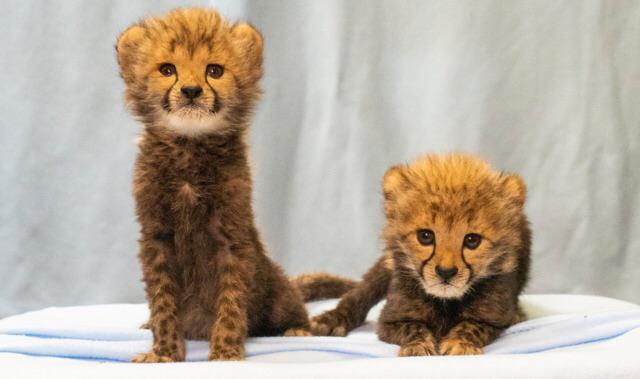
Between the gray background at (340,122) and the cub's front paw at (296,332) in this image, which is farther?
the gray background at (340,122)

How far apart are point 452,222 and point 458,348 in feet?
0.86

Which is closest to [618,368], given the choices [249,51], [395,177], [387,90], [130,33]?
[395,177]

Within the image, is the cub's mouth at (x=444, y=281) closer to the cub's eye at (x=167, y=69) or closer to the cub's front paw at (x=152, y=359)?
the cub's front paw at (x=152, y=359)

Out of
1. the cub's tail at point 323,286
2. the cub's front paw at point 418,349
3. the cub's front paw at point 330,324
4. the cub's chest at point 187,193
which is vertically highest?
the cub's chest at point 187,193

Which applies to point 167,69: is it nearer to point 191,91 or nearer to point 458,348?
point 191,91

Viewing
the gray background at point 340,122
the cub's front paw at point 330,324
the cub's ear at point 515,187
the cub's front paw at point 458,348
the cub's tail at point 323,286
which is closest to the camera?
the cub's front paw at point 458,348

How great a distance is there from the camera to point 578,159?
8.63ft

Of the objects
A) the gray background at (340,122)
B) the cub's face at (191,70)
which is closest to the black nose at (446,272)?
the cub's face at (191,70)

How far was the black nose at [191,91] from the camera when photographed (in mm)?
1546

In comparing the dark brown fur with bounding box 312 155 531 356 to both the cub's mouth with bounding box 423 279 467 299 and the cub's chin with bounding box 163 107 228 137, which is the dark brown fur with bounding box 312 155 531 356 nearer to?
the cub's mouth with bounding box 423 279 467 299

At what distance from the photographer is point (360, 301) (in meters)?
2.14

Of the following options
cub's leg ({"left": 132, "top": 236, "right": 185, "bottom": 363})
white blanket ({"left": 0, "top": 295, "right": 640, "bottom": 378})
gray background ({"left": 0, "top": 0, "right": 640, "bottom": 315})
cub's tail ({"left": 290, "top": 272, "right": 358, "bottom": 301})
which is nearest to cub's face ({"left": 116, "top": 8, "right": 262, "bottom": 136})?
cub's leg ({"left": 132, "top": 236, "right": 185, "bottom": 363})

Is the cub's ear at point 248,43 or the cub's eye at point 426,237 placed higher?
the cub's ear at point 248,43

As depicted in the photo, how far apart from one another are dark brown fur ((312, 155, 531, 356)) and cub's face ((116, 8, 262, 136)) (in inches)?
16.4
